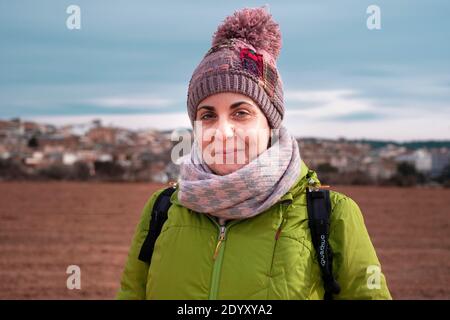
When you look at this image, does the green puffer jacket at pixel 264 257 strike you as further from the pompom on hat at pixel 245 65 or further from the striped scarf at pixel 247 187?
the pompom on hat at pixel 245 65

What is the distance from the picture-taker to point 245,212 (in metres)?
2.24

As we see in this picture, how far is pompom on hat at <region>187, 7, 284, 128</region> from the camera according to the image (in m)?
2.29

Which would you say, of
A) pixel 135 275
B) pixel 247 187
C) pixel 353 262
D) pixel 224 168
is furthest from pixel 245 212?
pixel 135 275

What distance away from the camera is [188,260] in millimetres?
2264

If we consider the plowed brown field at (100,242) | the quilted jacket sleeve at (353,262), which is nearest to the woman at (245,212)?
the quilted jacket sleeve at (353,262)

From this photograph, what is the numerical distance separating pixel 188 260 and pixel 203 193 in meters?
0.26

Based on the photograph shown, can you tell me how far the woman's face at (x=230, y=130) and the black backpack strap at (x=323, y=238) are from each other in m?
0.31

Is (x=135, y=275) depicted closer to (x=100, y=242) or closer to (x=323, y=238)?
(x=323, y=238)

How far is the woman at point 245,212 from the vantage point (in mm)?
2174

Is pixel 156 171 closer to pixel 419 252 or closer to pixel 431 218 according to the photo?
pixel 431 218

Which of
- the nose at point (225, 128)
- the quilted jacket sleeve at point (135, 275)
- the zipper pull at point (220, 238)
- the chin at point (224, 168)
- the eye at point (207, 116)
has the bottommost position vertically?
the quilted jacket sleeve at point (135, 275)
